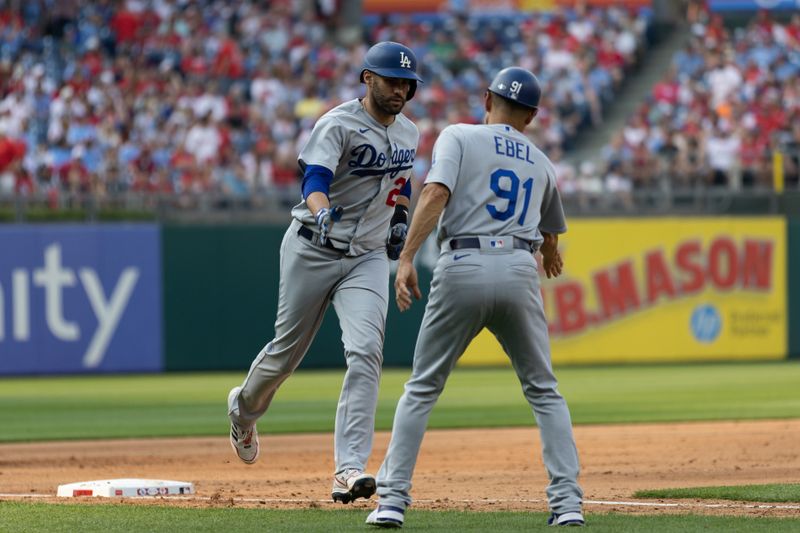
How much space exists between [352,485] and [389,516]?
67 cm

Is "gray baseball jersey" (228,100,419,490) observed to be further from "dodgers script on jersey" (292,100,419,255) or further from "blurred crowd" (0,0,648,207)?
"blurred crowd" (0,0,648,207)

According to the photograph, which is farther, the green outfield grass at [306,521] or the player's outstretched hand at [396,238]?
the player's outstretched hand at [396,238]

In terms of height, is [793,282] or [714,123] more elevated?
[714,123]

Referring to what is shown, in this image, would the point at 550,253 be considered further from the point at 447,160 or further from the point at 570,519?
the point at 570,519

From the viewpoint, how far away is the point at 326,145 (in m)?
6.60

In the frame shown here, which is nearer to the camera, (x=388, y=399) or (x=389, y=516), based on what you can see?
(x=389, y=516)

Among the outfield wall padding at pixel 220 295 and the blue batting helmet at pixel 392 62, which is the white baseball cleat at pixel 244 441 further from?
the outfield wall padding at pixel 220 295

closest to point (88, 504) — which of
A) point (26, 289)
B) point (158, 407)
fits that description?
point (158, 407)

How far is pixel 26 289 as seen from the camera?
57.7 ft

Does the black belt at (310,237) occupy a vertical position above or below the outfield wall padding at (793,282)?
above

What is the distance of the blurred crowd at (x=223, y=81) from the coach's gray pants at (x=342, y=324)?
35.9 feet

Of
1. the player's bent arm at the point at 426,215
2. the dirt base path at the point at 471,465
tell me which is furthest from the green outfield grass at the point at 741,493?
the player's bent arm at the point at 426,215

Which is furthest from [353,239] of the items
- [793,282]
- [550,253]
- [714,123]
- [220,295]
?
[714,123]

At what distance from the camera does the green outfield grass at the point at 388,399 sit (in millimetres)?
12219
